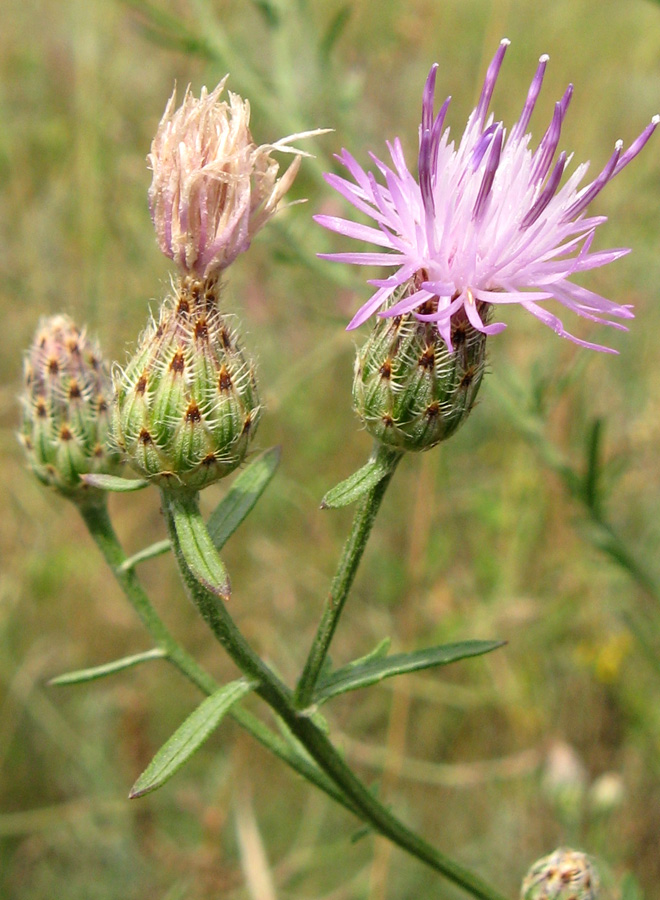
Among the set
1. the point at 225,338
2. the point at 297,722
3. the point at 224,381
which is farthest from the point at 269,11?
the point at 297,722

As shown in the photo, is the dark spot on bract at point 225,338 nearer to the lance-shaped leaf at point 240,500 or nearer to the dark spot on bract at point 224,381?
the dark spot on bract at point 224,381

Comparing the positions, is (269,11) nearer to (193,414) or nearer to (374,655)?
(193,414)

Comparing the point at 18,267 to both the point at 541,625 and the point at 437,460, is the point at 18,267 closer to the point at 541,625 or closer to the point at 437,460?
the point at 437,460

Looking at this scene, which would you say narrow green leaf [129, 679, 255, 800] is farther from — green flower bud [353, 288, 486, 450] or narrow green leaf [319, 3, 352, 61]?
narrow green leaf [319, 3, 352, 61]

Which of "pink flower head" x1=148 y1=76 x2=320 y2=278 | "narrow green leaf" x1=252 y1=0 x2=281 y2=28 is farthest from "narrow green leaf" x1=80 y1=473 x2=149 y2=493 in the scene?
"narrow green leaf" x1=252 y1=0 x2=281 y2=28

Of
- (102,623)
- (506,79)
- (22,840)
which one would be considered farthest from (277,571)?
(506,79)
